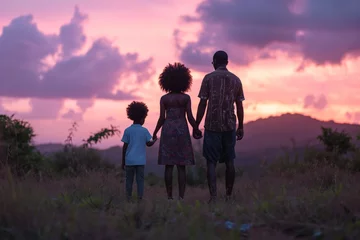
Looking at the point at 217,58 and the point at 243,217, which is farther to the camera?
the point at 217,58

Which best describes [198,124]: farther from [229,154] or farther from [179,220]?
[179,220]

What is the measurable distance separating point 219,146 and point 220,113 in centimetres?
59

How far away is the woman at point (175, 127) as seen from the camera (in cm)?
993

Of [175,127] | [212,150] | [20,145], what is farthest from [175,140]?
[20,145]

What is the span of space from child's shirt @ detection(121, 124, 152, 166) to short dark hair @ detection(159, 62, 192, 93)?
2.94 feet

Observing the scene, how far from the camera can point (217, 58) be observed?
32.8ft

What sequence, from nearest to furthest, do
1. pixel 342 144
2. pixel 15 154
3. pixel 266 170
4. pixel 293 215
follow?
pixel 293 215 → pixel 15 154 → pixel 266 170 → pixel 342 144

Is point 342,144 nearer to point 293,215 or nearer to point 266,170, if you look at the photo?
point 266,170

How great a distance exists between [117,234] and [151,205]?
48.8 inches

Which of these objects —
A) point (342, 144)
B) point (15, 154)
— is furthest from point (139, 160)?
point (342, 144)

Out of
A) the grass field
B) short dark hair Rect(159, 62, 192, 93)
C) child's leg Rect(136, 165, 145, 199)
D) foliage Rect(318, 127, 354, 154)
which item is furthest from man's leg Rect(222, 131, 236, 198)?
foliage Rect(318, 127, 354, 154)

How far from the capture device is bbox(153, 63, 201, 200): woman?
32.6 ft

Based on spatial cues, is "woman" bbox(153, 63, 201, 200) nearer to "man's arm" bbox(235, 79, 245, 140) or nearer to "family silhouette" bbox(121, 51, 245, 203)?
"family silhouette" bbox(121, 51, 245, 203)

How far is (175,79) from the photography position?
10086mm
